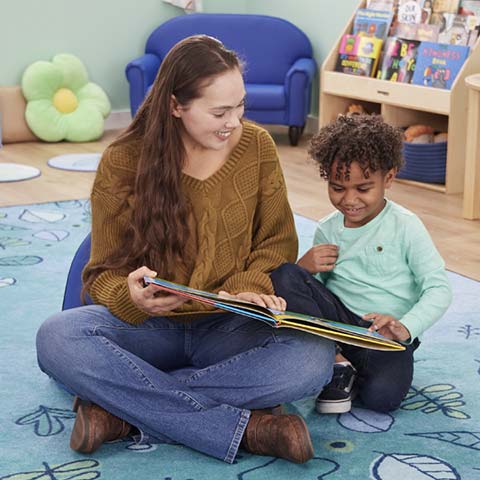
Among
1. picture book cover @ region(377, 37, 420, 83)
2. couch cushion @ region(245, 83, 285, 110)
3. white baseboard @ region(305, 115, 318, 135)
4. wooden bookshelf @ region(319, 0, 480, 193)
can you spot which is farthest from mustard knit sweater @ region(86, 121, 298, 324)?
white baseboard @ region(305, 115, 318, 135)

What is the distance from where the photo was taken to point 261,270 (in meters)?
1.82

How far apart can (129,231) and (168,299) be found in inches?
8.2

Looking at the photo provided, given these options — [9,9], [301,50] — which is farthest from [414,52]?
[9,9]

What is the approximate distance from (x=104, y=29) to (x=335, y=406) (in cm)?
377

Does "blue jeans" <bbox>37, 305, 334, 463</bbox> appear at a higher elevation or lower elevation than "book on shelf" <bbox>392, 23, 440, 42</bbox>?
lower

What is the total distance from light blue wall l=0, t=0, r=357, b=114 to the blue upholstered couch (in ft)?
0.61

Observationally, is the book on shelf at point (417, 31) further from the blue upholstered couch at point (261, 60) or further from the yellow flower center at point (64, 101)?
the yellow flower center at point (64, 101)

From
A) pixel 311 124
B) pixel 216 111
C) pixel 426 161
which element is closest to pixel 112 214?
pixel 216 111

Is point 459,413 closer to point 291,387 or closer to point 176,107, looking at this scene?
point 291,387

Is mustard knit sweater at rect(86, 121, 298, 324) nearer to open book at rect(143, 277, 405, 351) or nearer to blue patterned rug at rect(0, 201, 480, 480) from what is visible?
open book at rect(143, 277, 405, 351)

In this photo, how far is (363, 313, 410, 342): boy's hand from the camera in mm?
1752

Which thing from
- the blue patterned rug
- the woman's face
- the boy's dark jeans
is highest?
the woman's face

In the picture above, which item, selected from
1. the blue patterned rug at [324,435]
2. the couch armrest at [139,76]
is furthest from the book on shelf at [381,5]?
the blue patterned rug at [324,435]

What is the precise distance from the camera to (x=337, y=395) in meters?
1.84
